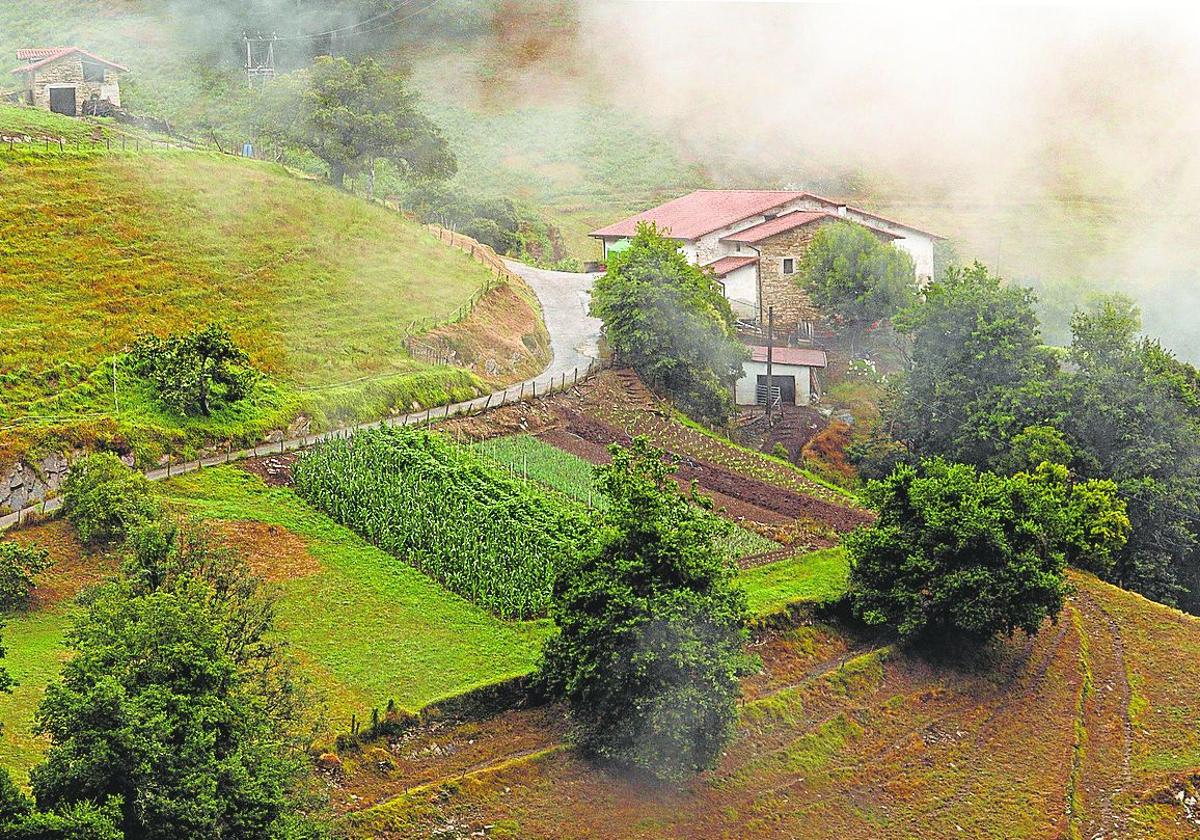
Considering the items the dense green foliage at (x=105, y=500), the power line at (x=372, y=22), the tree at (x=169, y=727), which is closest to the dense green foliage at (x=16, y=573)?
the dense green foliage at (x=105, y=500)

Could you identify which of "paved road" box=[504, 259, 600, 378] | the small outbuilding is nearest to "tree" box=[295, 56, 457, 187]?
"paved road" box=[504, 259, 600, 378]

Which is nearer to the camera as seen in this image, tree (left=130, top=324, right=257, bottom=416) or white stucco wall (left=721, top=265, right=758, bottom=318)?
tree (left=130, top=324, right=257, bottom=416)

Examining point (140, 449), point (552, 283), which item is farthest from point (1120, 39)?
point (140, 449)

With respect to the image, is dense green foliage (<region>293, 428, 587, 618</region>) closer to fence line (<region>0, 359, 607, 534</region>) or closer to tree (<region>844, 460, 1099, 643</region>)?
fence line (<region>0, 359, 607, 534</region>)

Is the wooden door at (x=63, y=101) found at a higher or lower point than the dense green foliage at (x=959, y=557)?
higher

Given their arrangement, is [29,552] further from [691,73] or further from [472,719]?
[691,73]

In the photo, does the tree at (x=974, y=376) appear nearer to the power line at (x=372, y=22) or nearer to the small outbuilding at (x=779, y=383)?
the small outbuilding at (x=779, y=383)
